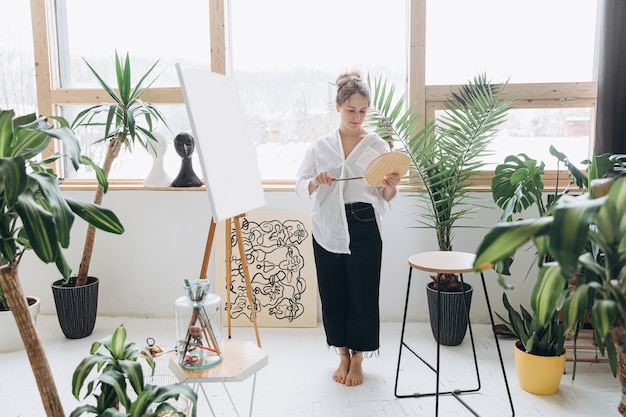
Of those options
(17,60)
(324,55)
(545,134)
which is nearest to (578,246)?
(545,134)

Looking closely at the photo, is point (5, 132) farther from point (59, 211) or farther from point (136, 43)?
point (136, 43)

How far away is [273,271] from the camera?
353 centimetres

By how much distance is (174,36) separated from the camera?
3.73m

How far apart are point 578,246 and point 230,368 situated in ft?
3.88

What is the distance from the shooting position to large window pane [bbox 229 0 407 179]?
362 cm

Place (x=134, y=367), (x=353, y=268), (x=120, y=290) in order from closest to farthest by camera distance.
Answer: (x=134, y=367) → (x=353, y=268) → (x=120, y=290)

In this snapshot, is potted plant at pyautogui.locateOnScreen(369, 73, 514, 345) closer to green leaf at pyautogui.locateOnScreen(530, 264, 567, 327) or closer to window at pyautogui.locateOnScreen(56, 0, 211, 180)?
window at pyautogui.locateOnScreen(56, 0, 211, 180)

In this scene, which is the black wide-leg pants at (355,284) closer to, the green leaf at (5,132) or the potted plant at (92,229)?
the potted plant at (92,229)

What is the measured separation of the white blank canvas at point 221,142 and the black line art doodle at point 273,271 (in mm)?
957

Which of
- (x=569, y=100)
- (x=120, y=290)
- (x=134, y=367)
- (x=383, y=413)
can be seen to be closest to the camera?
(x=134, y=367)

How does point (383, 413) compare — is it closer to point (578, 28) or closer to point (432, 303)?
point (432, 303)

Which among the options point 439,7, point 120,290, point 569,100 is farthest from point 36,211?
point 569,100

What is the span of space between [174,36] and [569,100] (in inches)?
98.8

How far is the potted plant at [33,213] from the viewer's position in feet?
4.39
